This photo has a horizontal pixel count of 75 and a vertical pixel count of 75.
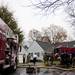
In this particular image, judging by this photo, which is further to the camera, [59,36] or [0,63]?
[59,36]

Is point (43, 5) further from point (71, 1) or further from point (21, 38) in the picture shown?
point (21, 38)

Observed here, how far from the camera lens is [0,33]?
1533 cm

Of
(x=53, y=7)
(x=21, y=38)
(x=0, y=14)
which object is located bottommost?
(x=53, y=7)

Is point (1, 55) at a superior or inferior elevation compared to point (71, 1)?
inferior

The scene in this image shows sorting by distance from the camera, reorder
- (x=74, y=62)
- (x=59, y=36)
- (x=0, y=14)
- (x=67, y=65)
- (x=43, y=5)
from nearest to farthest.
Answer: (x=43, y=5) < (x=67, y=65) < (x=74, y=62) < (x=0, y=14) < (x=59, y=36)

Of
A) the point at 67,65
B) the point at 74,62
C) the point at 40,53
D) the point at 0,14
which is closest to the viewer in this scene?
the point at 67,65

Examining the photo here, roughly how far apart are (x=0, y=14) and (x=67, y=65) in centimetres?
2550

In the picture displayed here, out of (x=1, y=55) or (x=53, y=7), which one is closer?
(x=53, y=7)

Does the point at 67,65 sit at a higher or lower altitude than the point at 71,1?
lower

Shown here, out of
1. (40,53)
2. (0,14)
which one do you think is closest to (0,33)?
(0,14)

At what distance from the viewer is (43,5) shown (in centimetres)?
1166

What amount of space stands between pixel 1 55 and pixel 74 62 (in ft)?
73.7

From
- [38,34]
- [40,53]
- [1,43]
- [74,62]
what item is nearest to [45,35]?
[38,34]

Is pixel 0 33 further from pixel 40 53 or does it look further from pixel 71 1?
pixel 40 53
